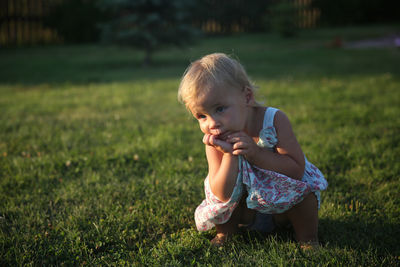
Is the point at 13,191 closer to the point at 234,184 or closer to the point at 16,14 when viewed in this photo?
the point at 234,184

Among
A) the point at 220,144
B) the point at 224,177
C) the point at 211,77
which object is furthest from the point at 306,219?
the point at 211,77

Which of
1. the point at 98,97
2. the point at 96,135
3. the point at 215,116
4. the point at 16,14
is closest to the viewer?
the point at 215,116

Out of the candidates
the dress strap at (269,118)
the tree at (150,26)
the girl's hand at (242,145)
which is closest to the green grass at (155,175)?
the dress strap at (269,118)

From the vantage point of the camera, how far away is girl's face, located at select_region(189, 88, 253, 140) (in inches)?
64.7

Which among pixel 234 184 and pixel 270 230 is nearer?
pixel 234 184

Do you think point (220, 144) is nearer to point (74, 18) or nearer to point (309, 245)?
point (309, 245)

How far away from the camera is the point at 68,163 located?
3059 millimetres

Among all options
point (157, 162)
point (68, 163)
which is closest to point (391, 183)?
point (157, 162)

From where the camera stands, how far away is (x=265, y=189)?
1.75m

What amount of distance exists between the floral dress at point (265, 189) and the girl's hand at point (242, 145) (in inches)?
2.9

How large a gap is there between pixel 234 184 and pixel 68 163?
188cm

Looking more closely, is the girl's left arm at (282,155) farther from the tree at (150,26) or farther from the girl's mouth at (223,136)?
the tree at (150,26)

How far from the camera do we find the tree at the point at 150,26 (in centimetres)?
903

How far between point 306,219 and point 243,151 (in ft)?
1.77
